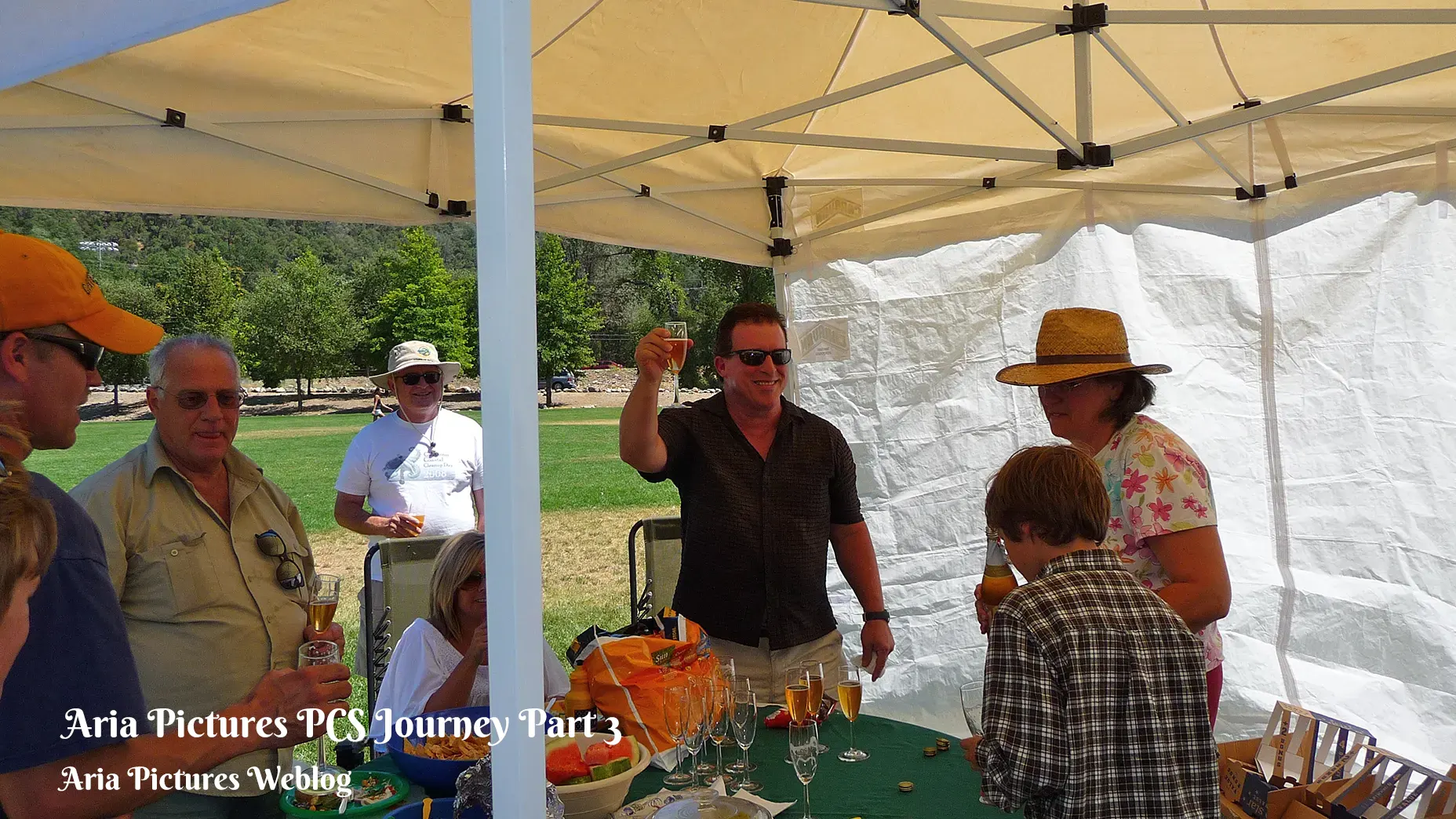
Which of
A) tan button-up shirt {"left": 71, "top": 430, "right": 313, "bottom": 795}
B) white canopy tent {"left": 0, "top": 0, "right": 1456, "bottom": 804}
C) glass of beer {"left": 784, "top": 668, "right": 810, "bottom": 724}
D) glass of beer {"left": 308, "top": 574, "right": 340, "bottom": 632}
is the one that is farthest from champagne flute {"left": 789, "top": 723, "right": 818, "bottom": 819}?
white canopy tent {"left": 0, "top": 0, "right": 1456, "bottom": 804}

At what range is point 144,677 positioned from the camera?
6.87 ft

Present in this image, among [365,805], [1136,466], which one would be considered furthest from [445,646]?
[1136,466]

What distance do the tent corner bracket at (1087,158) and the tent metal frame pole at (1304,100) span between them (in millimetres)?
99

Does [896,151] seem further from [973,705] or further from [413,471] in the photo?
[413,471]

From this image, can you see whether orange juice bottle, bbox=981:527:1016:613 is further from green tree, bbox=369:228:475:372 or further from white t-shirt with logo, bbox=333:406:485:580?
green tree, bbox=369:228:475:372

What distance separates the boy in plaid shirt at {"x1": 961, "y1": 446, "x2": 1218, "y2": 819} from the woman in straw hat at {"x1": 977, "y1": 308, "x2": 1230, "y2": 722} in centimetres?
39

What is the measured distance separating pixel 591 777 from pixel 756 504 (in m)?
1.21

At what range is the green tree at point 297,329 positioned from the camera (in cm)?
3034

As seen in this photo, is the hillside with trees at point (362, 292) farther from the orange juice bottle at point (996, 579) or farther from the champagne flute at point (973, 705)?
the champagne flute at point (973, 705)

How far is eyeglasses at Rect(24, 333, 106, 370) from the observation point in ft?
5.54

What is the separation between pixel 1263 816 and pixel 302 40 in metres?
2.99

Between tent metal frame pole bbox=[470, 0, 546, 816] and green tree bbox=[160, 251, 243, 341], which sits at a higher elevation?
green tree bbox=[160, 251, 243, 341]

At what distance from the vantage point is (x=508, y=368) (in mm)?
1007

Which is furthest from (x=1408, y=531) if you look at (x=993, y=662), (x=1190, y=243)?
(x=993, y=662)
